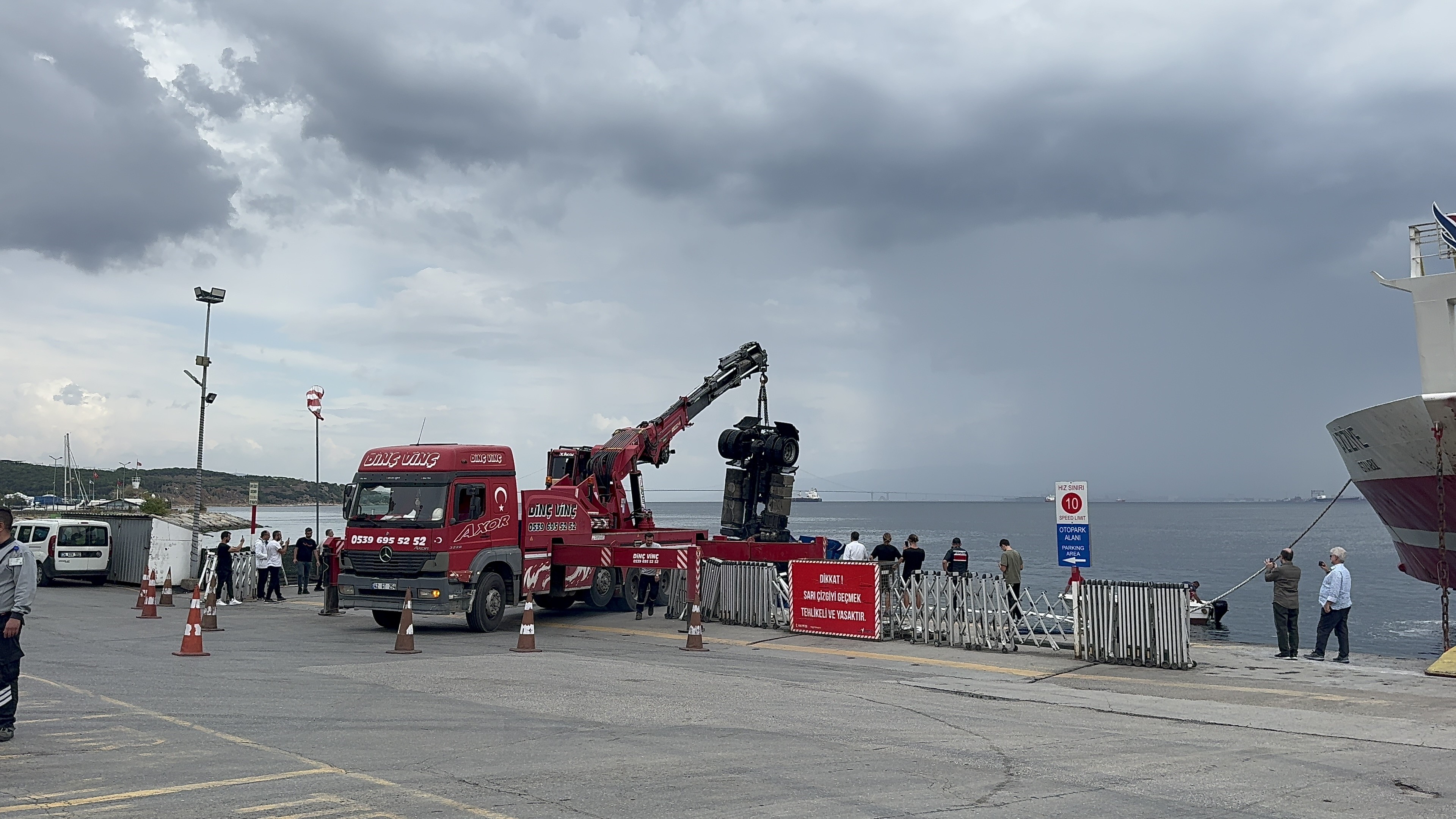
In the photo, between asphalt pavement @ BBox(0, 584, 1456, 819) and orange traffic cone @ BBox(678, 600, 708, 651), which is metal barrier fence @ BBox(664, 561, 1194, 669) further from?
orange traffic cone @ BBox(678, 600, 708, 651)

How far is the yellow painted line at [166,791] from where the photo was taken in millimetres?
6391

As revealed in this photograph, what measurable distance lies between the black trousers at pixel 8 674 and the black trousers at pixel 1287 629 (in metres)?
16.2

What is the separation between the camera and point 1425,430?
20.5 m

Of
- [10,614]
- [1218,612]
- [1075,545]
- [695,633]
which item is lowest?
[1218,612]

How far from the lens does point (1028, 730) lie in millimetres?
9742

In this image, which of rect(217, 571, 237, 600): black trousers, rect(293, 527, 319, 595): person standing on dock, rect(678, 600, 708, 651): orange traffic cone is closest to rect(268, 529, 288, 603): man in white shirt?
rect(217, 571, 237, 600): black trousers

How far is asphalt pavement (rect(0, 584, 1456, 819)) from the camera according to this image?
6.86 meters

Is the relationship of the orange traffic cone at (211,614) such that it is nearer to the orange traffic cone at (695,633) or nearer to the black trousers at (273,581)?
the black trousers at (273,581)

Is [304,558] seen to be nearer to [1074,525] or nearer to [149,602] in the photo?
[149,602]

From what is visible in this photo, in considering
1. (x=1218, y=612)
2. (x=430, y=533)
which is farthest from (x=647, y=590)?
(x=1218, y=612)

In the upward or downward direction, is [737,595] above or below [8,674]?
below

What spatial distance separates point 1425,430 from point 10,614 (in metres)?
22.9

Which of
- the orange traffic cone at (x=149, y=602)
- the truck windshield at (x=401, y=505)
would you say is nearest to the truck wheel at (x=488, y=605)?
the truck windshield at (x=401, y=505)

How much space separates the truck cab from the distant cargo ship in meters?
17.4
